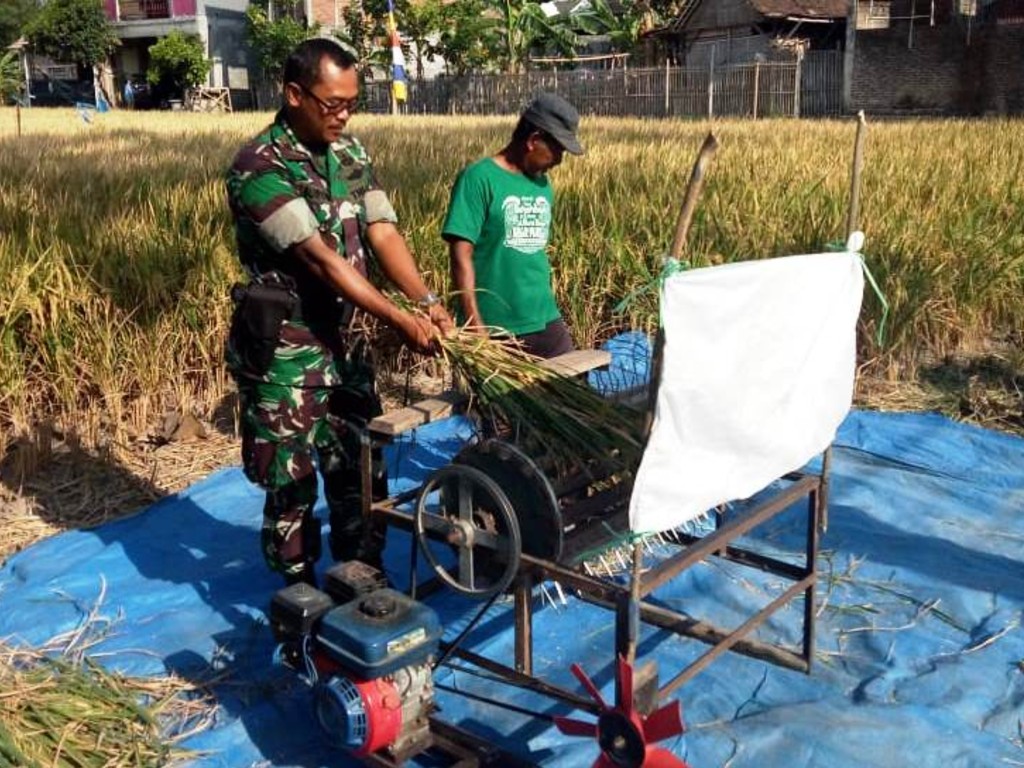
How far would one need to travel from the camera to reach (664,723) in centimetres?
205

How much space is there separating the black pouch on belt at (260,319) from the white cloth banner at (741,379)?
3.97 feet

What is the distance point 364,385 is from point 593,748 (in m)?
1.22

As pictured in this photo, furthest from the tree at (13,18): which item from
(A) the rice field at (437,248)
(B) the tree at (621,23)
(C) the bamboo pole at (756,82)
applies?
(A) the rice field at (437,248)

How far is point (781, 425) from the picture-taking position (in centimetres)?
241

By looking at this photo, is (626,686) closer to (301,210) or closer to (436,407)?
(436,407)

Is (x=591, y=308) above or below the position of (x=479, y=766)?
above

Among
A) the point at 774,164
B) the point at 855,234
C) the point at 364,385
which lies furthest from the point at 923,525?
the point at 774,164

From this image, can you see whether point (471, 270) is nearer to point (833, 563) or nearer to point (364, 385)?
point (364, 385)

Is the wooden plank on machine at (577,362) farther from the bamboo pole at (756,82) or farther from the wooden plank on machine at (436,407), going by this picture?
the bamboo pole at (756,82)

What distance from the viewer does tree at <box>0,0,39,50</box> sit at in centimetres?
3966

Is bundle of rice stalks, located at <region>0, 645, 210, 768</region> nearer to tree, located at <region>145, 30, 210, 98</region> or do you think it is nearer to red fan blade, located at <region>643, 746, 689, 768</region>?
red fan blade, located at <region>643, 746, 689, 768</region>

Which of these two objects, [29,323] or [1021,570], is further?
[29,323]

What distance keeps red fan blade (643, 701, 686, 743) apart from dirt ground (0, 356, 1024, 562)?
1.81 meters

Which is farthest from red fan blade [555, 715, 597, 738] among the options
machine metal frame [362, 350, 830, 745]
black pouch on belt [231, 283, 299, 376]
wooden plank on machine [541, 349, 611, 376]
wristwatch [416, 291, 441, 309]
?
black pouch on belt [231, 283, 299, 376]
